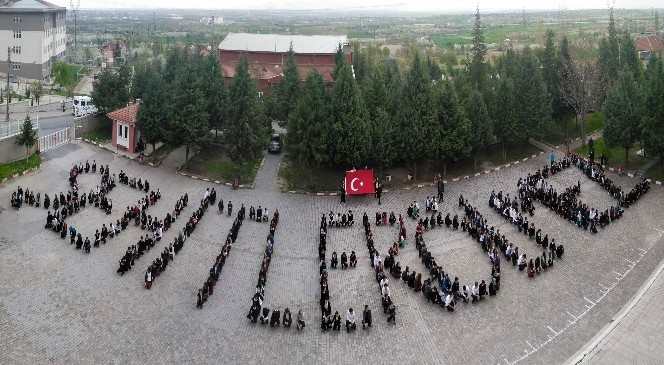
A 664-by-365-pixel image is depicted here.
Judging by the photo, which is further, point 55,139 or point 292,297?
point 55,139

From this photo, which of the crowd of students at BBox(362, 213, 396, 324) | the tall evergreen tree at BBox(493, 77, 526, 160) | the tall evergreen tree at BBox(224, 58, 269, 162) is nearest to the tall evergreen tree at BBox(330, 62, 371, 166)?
the tall evergreen tree at BBox(224, 58, 269, 162)

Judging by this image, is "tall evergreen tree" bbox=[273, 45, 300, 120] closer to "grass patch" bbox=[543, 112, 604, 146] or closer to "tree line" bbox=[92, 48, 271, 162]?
"tree line" bbox=[92, 48, 271, 162]

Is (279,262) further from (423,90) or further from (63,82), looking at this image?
(63,82)

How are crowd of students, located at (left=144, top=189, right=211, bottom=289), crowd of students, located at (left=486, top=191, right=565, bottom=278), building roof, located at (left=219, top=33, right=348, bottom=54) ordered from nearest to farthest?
crowd of students, located at (left=144, top=189, right=211, bottom=289), crowd of students, located at (left=486, top=191, right=565, bottom=278), building roof, located at (left=219, top=33, right=348, bottom=54)

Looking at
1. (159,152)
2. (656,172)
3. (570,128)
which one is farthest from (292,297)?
(570,128)

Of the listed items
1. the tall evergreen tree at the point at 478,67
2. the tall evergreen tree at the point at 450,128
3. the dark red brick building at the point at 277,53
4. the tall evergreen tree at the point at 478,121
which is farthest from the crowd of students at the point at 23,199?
the dark red brick building at the point at 277,53

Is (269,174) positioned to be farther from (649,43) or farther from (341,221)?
(649,43)
